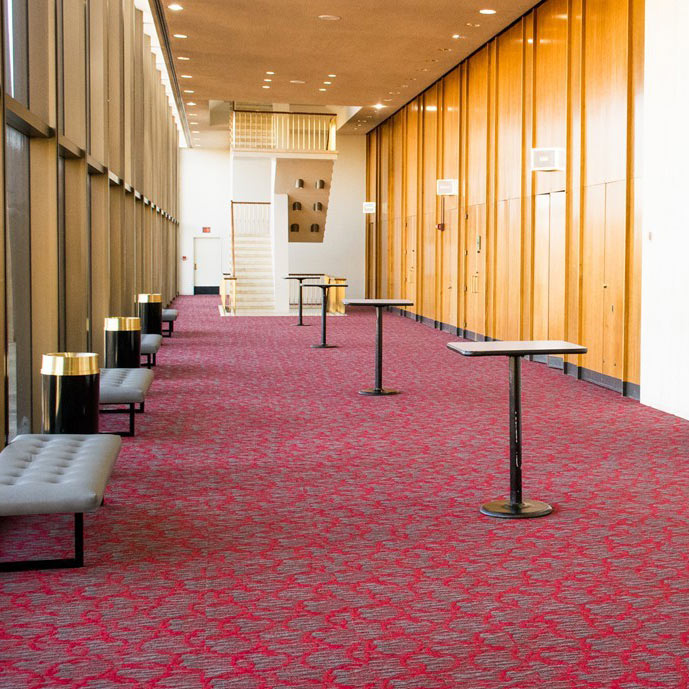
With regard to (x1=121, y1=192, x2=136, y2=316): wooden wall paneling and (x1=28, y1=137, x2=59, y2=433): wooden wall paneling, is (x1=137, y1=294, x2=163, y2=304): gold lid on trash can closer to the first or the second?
(x1=121, y1=192, x2=136, y2=316): wooden wall paneling

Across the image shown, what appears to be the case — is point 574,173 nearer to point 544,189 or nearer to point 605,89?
point 544,189

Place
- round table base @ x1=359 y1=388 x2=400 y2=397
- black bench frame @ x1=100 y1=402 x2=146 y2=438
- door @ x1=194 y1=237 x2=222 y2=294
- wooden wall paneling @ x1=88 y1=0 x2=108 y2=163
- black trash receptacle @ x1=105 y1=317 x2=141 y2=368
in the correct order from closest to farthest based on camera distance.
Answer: black bench frame @ x1=100 y1=402 x2=146 y2=438
black trash receptacle @ x1=105 y1=317 x2=141 y2=368
wooden wall paneling @ x1=88 y1=0 x2=108 y2=163
round table base @ x1=359 y1=388 x2=400 y2=397
door @ x1=194 y1=237 x2=222 y2=294

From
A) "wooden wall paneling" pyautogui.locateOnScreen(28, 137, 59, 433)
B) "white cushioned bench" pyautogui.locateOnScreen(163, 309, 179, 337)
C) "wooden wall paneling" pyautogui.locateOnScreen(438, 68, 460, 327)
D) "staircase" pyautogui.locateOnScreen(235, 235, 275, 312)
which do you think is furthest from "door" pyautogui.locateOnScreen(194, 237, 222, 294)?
"wooden wall paneling" pyautogui.locateOnScreen(28, 137, 59, 433)

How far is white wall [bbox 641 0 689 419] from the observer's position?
873 cm

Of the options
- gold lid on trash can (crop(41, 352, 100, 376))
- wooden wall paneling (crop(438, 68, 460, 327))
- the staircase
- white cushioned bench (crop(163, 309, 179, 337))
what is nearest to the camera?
gold lid on trash can (crop(41, 352, 100, 376))

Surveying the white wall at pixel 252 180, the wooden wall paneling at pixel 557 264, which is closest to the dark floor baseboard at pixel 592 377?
the wooden wall paneling at pixel 557 264

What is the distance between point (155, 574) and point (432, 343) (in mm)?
12325

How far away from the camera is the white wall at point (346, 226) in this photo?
30.0m

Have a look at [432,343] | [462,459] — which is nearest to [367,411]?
[462,459]

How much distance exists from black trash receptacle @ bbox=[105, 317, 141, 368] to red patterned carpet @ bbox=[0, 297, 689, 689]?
1.09m

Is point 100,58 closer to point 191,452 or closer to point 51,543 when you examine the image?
point 191,452

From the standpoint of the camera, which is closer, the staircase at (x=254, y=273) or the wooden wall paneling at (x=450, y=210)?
the wooden wall paneling at (x=450, y=210)

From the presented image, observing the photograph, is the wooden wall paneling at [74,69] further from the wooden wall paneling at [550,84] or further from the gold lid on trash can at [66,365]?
the wooden wall paneling at [550,84]

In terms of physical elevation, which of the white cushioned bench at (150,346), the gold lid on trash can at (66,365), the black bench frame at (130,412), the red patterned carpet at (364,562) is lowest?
the red patterned carpet at (364,562)
